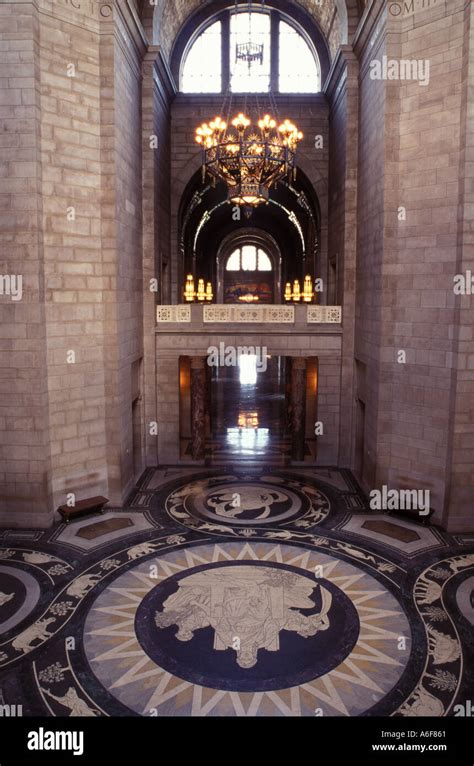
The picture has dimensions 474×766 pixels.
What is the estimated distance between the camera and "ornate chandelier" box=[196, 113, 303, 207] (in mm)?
11734

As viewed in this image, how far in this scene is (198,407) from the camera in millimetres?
16016

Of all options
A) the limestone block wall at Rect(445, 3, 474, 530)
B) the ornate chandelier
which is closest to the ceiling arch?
the ornate chandelier

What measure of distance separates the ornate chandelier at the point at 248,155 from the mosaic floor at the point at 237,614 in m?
6.90

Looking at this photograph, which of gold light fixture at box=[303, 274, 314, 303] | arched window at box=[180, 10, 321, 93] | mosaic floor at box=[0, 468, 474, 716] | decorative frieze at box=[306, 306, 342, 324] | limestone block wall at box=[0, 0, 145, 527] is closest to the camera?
mosaic floor at box=[0, 468, 474, 716]

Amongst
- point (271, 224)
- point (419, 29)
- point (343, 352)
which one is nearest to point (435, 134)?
point (419, 29)

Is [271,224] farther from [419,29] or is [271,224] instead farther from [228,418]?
[419,29]

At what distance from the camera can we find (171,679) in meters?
6.84

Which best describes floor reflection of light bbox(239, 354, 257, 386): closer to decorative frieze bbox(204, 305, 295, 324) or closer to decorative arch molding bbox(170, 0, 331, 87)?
decorative frieze bbox(204, 305, 295, 324)

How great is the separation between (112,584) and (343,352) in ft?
28.8

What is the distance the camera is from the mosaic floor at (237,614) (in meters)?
6.57

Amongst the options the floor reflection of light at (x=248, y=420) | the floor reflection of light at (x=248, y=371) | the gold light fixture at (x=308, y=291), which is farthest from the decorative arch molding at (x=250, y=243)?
the floor reflection of light at (x=248, y=420)

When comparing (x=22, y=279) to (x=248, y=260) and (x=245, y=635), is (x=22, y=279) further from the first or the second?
(x=248, y=260)

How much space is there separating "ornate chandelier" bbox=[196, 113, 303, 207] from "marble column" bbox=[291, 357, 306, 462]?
4833 millimetres

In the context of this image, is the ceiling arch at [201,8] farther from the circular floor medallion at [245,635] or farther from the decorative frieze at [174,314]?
the circular floor medallion at [245,635]
